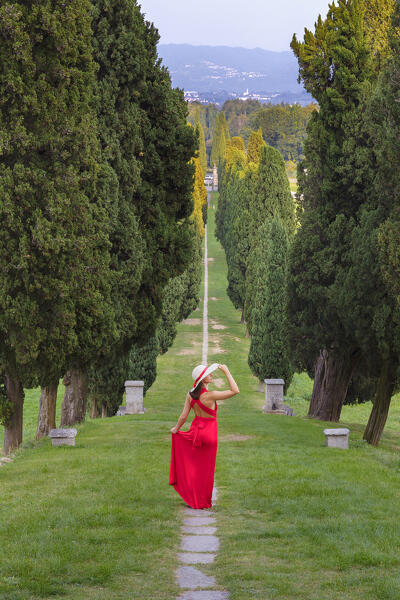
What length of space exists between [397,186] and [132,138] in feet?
20.0

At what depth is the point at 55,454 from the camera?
13422mm

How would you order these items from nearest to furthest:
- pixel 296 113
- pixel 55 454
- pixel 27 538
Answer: pixel 27 538, pixel 55 454, pixel 296 113

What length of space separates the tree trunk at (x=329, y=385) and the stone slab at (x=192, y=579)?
1394 centimetres

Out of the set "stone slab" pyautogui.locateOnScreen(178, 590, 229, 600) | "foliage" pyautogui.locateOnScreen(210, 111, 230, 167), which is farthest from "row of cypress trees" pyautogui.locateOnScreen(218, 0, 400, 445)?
"foliage" pyautogui.locateOnScreen(210, 111, 230, 167)

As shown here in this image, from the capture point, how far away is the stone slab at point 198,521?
861 centimetres

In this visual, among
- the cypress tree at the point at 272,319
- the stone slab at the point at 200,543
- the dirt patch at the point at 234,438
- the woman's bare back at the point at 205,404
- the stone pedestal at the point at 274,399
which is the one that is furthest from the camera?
the cypress tree at the point at 272,319

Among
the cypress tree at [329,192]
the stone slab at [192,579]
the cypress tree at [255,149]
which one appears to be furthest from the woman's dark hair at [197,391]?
the cypress tree at [255,149]

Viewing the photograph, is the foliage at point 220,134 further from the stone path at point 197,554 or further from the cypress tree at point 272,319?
the stone path at point 197,554

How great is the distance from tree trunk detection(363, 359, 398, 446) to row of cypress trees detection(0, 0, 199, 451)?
5.51 m

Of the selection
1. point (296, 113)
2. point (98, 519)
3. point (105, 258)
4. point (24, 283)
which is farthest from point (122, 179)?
point (296, 113)

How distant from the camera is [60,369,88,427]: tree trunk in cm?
1845

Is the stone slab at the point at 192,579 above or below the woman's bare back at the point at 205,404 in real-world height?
below

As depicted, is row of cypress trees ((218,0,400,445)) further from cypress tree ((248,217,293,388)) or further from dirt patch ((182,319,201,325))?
dirt patch ((182,319,201,325))

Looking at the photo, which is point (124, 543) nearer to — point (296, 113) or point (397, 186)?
point (397, 186)
